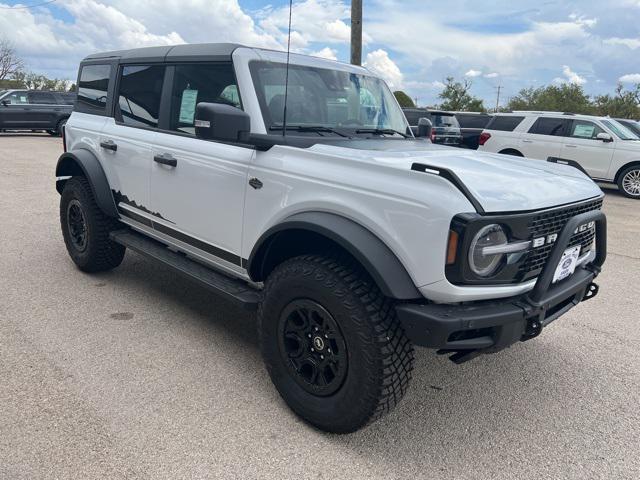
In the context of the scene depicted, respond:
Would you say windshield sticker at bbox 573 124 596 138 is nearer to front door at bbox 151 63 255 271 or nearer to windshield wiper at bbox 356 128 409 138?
windshield wiper at bbox 356 128 409 138

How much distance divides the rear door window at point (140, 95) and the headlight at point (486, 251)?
8.75 ft

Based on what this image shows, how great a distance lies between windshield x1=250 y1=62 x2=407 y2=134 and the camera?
10.6ft

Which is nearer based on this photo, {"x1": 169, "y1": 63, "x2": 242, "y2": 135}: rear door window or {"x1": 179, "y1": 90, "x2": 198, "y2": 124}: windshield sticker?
{"x1": 169, "y1": 63, "x2": 242, "y2": 135}: rear door window

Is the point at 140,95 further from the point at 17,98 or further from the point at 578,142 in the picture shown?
the point at 17,98

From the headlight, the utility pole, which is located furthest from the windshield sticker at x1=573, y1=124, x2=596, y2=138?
the headlight

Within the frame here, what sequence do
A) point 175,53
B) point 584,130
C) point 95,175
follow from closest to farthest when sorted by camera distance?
point 175,53, point 95,175, point 584,130

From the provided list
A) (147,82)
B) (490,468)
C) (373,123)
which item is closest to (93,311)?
Result: (147,82)

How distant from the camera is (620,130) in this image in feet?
38.8

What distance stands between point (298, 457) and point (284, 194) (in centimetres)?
132

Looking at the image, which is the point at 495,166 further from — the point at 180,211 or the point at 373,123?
the point at 180,211

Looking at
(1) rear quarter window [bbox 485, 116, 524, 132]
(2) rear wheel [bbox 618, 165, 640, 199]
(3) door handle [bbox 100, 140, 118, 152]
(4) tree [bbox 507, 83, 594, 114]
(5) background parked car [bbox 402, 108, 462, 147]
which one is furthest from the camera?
(4) tree [bbox 507, 83, 594, 114]

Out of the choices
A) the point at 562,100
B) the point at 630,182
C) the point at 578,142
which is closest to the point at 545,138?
the point at 578,142

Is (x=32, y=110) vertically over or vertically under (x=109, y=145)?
over

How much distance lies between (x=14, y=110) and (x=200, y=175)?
63.1ft
